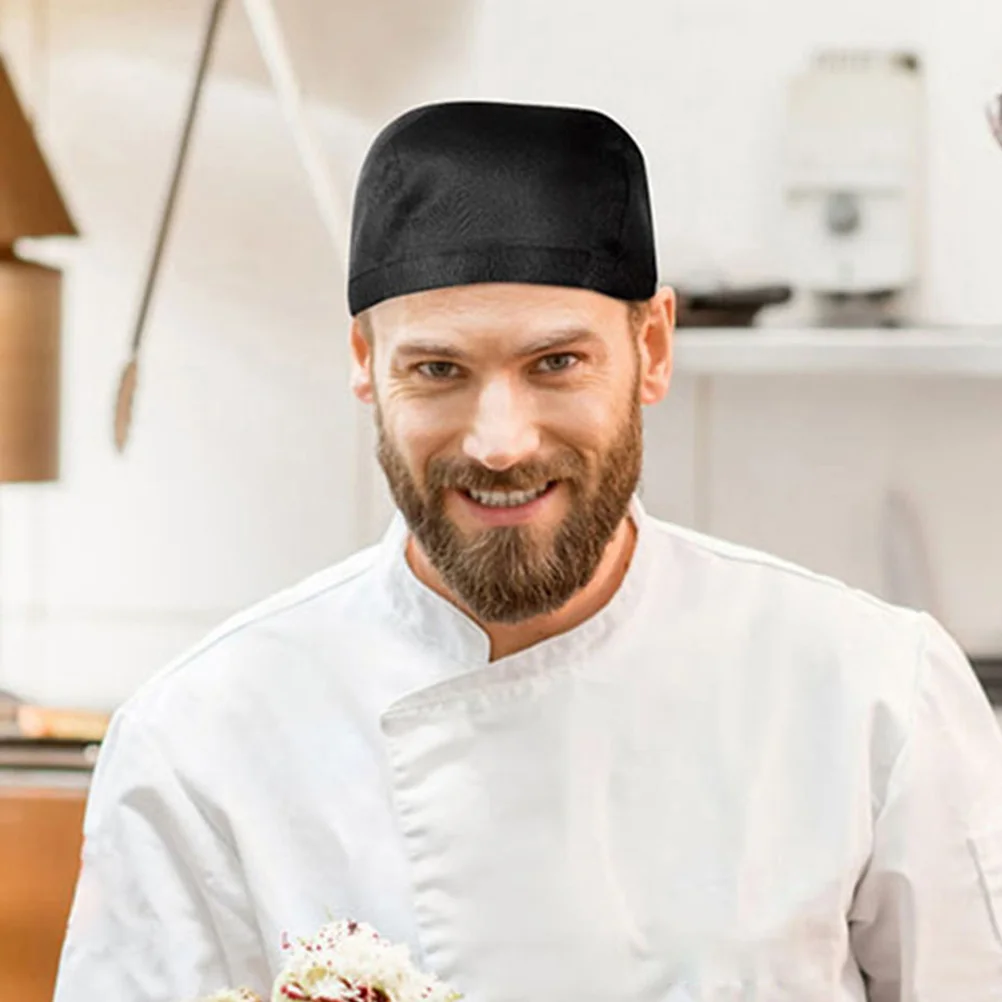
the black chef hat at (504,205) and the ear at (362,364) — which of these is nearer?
the black chef hat at (504,205)

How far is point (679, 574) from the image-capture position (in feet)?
4.98

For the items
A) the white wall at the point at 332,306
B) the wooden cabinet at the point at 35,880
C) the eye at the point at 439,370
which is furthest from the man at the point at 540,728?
the white wall at the point at 332,306

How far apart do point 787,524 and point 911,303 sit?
13.4 inches

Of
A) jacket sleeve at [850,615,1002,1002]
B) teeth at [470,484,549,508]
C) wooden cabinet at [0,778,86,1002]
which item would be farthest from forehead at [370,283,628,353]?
wooden cabinet at [0,778,86,1002]

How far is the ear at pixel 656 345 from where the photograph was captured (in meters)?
1.44

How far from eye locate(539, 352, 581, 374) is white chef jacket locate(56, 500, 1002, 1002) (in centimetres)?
22

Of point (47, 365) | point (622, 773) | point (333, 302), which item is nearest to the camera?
point (622, 773)

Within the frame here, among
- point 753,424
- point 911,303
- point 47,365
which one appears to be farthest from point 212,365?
point 911,303

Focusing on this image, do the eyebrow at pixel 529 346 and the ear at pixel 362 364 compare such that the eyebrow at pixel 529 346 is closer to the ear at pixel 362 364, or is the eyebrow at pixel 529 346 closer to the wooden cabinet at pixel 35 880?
the ear at pixel 362 364

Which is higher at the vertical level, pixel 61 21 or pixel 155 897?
pixel 61 21

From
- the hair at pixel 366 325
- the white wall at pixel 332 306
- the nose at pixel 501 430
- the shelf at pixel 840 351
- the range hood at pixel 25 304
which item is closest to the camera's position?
the nose at pixel 501 430

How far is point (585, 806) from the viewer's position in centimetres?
141

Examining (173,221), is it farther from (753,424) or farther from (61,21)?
(753,424)

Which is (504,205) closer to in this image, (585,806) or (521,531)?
(521,531)
